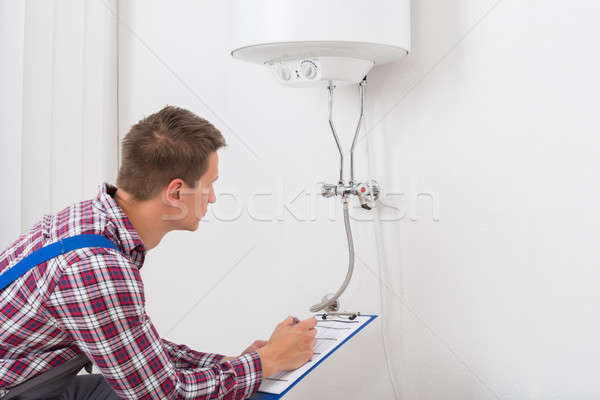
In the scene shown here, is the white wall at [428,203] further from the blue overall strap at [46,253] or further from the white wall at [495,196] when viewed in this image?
the blue overall strap at [46,253]

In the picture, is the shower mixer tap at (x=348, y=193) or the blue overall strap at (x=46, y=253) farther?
the shower mixer tap at (x=348, y=193)

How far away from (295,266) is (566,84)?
83 centimetres

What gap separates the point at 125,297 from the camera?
0.96 metres

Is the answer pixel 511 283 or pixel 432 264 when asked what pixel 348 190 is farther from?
pixel 511 283

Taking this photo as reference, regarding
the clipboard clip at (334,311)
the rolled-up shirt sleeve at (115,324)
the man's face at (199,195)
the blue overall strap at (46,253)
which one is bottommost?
the clipboard clip at (334,311)

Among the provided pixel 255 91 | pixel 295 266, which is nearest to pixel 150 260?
pixel 295 266

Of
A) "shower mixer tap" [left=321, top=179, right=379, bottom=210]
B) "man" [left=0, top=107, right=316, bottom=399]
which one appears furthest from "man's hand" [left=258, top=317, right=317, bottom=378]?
"shower mixer tap" [left=321, top=179, right=379, bottom=210]

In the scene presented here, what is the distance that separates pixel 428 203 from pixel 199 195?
2.15 ft

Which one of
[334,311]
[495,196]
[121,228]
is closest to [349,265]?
[334,311]

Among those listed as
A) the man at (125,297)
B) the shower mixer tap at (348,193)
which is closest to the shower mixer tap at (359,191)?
the shower mixer tap at (348,193)

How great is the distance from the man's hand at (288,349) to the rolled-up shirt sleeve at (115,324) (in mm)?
150

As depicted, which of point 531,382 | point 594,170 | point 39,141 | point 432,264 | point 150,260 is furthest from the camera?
point 150,260

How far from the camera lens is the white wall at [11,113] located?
162 cm

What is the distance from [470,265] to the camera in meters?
1.53
